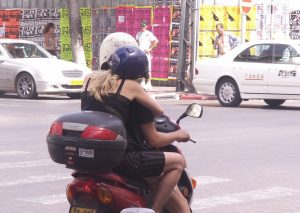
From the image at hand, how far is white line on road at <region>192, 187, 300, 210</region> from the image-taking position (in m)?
8.23

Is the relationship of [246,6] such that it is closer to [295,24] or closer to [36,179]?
[295,24]

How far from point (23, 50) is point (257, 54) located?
702cm

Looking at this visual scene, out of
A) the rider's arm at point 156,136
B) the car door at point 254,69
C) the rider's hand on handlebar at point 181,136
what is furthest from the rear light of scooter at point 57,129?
the car door at point 254,69

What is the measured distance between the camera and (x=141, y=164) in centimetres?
527

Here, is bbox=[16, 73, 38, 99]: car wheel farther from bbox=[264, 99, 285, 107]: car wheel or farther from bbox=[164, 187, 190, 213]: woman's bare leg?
bbox=[164, 187, 190, 213]: woman's bare leg

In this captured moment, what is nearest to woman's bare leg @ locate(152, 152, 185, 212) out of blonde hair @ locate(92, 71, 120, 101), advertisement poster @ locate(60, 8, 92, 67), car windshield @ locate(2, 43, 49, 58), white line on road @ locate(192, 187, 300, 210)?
blonde hair @ locate(92, 71, 120, 101)

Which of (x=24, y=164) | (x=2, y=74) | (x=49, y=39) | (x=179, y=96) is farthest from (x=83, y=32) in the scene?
(x=24, y=164)

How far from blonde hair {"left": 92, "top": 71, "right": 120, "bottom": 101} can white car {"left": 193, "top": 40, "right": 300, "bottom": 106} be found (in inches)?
554

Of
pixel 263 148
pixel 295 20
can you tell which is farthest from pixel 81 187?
pixel 295 20

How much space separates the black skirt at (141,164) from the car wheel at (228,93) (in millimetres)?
14794

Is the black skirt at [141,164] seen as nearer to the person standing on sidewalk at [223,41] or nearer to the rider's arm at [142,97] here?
the rider's arm at [142,97]

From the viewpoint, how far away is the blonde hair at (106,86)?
17.6ft

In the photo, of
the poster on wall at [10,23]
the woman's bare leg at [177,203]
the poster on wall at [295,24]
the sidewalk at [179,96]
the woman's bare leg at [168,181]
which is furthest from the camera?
the poster on wall at [10,23]

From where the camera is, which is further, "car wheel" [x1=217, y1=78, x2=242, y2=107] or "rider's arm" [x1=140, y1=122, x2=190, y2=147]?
"car wheel" [x1=217, y1=78, x2=242, y2=107]
